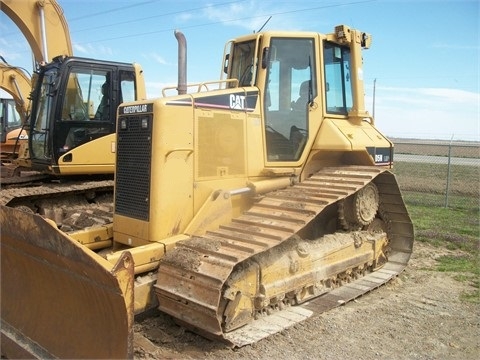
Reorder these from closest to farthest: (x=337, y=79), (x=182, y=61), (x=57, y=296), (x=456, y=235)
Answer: (x=57, y=296) < (x=182, y=61) < (x=337, y=79) < (x=456, y=235)

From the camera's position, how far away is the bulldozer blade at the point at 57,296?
11.1 ft

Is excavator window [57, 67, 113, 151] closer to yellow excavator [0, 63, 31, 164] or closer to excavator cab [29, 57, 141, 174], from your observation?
excavator cab [29, 57, 141, 174]

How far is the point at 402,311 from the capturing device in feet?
17.2

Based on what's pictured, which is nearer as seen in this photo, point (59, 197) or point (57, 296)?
point (57, 296)

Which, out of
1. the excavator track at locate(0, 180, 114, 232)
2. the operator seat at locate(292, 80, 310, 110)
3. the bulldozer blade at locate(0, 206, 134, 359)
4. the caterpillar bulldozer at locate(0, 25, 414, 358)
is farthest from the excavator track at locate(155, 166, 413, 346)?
the excavator track at locate(0, 180, 114, 232)

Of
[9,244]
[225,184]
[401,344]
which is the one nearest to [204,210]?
[225,184]

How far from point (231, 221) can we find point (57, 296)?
1820 mm

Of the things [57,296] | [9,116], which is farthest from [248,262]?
[9,116]

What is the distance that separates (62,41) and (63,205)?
4860 millimetres

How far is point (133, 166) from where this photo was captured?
4.87 metres

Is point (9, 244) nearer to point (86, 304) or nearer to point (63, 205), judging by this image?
point (86, 304)

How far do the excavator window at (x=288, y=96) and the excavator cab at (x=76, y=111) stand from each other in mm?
3803

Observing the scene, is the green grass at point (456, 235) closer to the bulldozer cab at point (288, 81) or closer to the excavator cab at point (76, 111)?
the bulldozer cab at point (288, 81)

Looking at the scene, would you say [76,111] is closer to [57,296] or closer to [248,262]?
[57,296]
